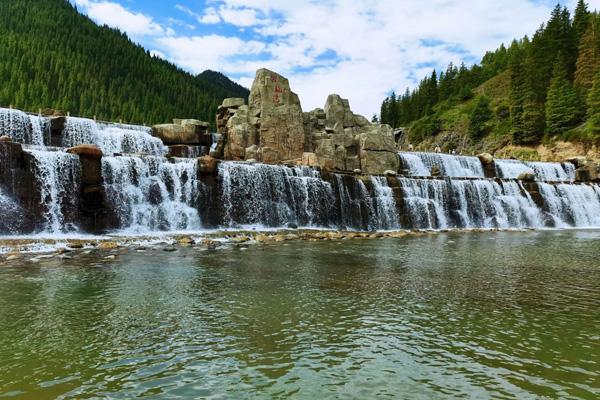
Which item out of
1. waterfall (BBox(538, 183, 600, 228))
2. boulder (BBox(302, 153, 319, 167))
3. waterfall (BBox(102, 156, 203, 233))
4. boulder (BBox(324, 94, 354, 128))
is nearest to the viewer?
waterfall (BBox(102, 156, 203, 233))

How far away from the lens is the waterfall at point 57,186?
85.3 feet

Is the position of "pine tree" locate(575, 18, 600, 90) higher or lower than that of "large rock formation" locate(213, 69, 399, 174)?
higher

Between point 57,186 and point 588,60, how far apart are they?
81.7 metres

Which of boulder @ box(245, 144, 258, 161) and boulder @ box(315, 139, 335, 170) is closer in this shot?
boulder @ box(245, 144, 258, 161)

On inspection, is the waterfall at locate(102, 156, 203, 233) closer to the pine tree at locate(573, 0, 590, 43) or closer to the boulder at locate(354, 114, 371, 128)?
the boulder at locate(354, 114, 371, 128)

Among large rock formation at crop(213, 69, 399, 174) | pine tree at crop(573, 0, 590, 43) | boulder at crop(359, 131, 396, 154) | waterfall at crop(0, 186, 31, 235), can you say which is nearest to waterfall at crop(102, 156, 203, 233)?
waterfall at crop(0, 186, 31, 235)

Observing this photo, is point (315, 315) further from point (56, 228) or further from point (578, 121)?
point (578, 121)

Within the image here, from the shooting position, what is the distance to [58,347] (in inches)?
294

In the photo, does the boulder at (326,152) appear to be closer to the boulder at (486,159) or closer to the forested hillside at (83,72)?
the boulder at (486,159)

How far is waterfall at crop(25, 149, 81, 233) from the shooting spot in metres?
26.0

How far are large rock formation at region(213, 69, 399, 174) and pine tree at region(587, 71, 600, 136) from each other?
99.8 ft

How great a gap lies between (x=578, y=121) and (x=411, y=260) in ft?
214

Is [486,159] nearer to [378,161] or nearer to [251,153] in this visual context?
[378,161]

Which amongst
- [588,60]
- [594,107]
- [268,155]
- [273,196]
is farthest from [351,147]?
[588,60]
